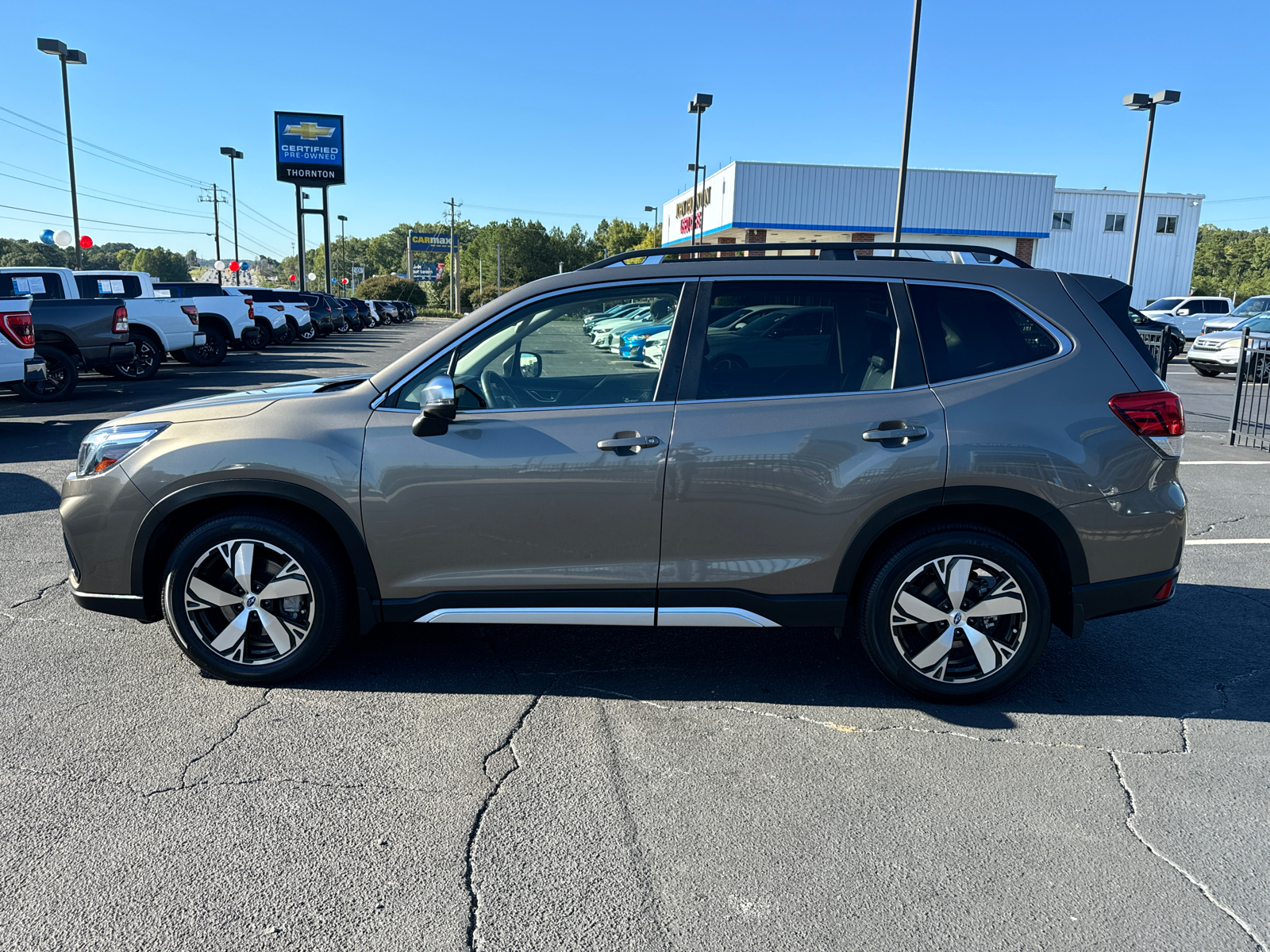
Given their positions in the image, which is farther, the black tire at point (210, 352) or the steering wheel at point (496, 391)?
the black tire at point (210, 352)

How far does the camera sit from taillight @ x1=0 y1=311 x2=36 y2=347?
1121 centimetres

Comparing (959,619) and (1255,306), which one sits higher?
(1255,306)

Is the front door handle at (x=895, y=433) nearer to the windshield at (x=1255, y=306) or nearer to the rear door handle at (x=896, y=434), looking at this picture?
the rear door handle at (x=896, y=434)

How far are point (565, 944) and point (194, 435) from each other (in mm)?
2576

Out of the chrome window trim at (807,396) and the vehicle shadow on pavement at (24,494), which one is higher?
the chrome window trim at (807,396)

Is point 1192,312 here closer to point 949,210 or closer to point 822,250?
point 949,210

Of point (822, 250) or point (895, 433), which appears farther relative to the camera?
point (822, 250)

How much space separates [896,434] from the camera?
3.68 metres

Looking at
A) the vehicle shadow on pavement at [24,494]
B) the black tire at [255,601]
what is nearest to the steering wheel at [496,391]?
the black tire at [255,601]

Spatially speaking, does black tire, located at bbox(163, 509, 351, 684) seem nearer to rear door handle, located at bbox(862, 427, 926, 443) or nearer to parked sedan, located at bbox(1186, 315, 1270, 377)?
rear door handle, located at bbox(862, 427, 926, 443)

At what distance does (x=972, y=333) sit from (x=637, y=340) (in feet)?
4.56

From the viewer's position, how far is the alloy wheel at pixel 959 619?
12.4ft

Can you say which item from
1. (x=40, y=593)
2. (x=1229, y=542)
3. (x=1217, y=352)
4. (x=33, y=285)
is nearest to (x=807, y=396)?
(x=40, y=593)

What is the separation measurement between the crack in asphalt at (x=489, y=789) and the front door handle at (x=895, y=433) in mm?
1717
